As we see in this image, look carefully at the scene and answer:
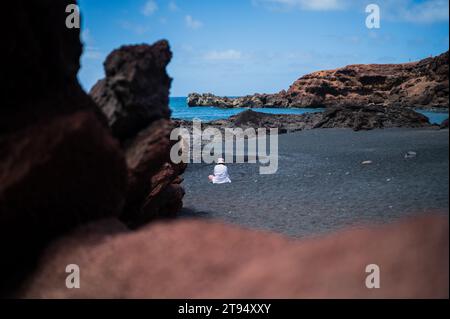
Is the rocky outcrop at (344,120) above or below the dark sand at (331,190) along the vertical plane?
above

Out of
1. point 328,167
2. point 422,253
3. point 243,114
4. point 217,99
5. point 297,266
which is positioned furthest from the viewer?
point 217,99

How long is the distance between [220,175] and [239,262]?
31.8 feet

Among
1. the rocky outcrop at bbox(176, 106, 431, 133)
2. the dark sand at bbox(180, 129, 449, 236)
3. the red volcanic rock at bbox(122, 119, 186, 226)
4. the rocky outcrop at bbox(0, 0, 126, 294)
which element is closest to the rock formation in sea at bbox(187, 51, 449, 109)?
the rocky outcrop at bbox(176, 106, 431, 133)

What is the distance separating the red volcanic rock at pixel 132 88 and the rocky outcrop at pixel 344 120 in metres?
9.53

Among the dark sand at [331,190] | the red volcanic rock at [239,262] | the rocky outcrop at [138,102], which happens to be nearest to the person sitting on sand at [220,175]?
the dark sand at [331,190]

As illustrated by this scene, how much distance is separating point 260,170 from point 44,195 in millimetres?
10869

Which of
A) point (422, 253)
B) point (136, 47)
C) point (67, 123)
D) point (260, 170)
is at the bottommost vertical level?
A: point (260, 170)

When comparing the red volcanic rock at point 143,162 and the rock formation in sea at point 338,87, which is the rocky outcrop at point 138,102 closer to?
the red volcanic rock at point 143,162

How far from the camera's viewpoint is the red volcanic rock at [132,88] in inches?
157

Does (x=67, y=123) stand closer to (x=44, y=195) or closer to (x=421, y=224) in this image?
(x=44, y=195)

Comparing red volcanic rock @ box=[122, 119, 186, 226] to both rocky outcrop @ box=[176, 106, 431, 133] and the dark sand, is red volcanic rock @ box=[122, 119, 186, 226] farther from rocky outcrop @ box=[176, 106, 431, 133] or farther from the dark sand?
rocky outcrop @ box=[176, 106, 431, 133]

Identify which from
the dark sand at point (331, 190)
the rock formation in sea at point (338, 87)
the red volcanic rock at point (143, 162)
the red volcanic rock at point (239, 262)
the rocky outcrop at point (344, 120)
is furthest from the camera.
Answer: the rock formation in sea at point (338, 87)

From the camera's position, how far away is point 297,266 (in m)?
2.24

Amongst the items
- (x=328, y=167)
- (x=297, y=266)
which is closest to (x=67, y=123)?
(x=297, y=266)
